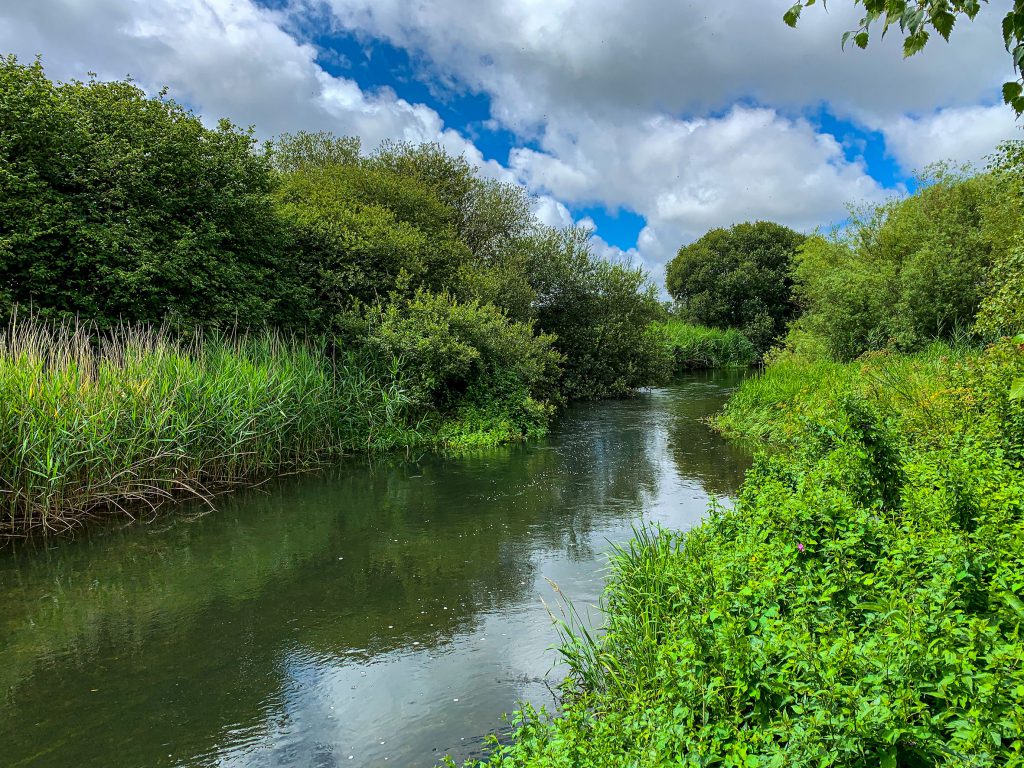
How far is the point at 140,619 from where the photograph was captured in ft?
20.8

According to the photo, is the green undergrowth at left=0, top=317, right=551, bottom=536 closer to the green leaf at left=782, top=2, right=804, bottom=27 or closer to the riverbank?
the green leaf at left=782, top=2, right=804, bottom=27

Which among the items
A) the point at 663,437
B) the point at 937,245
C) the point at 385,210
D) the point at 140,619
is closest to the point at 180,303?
the point at 385,210

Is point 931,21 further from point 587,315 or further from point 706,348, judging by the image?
point 706,348

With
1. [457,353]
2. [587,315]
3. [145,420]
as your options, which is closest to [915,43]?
[145,420]

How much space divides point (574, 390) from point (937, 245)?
494 inches

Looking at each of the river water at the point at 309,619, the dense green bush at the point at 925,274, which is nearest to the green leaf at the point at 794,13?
the river water at the point at 309,619

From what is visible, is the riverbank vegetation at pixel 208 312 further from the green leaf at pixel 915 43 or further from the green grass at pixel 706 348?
the green grass at pixel 706 348

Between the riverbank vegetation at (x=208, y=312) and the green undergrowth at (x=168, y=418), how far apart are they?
1.7 inches

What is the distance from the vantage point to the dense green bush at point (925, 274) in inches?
617

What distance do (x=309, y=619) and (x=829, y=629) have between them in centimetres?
507

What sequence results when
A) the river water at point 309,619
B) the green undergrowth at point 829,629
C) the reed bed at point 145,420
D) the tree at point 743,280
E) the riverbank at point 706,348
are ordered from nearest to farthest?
the green undergrowth at point 829,629 < the river water at point 309,619 < the reed bed at point 145,420 < the riverbank at point 706,348 < the tree at point 743,280

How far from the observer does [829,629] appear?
2.91 m

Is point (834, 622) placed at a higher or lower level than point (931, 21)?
lower

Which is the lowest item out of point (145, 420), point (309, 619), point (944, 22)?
point (309, 619)
